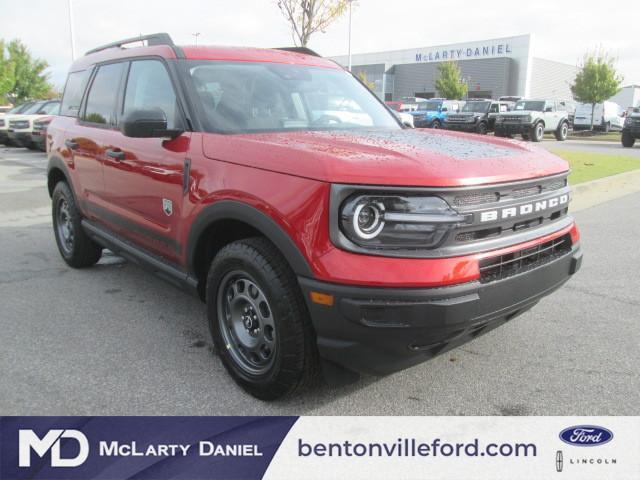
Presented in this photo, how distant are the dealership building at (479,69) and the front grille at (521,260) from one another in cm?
5082

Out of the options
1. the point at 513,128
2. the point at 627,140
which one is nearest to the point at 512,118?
the point at 513,128

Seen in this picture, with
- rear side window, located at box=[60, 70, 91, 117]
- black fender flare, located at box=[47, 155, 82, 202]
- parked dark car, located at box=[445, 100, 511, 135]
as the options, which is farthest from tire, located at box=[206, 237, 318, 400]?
parked dark car, located at box=[445, 100, 511, 135]

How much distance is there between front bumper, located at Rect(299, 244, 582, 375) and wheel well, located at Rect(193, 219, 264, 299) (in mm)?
688

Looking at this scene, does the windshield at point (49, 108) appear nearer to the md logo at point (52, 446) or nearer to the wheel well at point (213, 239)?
the wheel well at point (213, 239)

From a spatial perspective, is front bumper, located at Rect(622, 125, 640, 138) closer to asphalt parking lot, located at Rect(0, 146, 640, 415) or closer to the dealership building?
asphalt parking lot, located at Rect(0, 146, 640, 415)

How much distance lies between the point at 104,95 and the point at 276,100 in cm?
169

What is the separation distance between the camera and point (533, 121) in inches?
922

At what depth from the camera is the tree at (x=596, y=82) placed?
32062 mm

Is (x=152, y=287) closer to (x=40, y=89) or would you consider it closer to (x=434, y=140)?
(x=434, y=140)

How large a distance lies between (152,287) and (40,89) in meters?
43.4

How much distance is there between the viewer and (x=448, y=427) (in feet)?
8.71

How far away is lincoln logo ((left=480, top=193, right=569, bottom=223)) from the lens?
96.0 inches

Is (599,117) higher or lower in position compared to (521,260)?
higher

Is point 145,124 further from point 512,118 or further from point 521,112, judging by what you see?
point 521,112
